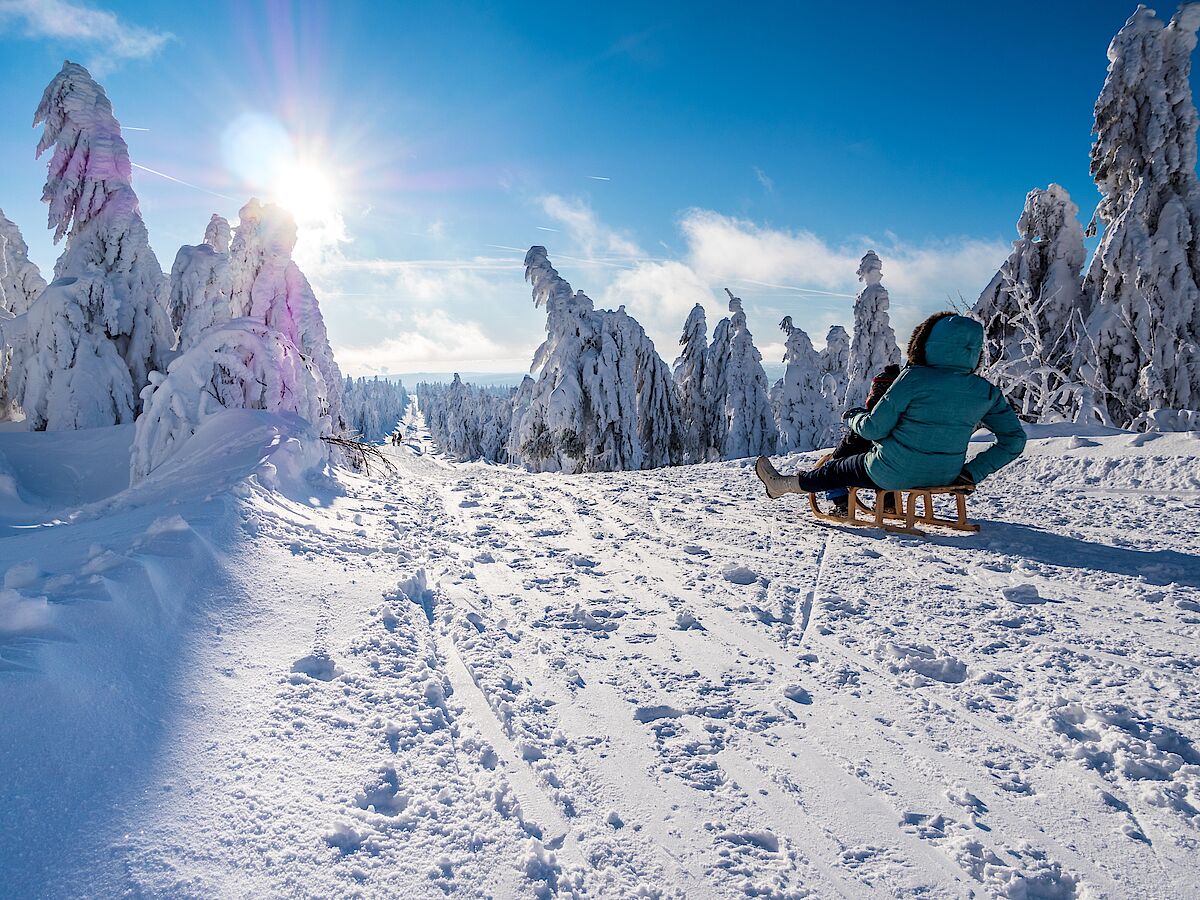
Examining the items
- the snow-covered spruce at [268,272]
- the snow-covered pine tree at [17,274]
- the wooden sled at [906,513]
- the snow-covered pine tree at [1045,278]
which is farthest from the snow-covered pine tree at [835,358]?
the snow-covered pine tree at [17,274]

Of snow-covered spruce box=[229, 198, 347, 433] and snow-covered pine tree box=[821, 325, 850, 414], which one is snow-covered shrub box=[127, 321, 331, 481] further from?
snow-covered pine tree box=[821, 325, 850, 414]

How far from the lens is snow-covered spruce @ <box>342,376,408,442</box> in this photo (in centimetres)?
8631

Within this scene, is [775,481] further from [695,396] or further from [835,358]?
[835,358]

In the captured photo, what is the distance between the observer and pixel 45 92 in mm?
11719

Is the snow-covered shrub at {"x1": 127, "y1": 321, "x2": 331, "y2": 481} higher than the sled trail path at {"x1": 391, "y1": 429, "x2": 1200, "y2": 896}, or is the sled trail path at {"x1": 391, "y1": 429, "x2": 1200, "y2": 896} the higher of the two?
the snow-covered shrub at {"x1": 127, "y1": 321, "x2": 331, "y2": 481}

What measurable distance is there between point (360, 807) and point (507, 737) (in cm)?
54

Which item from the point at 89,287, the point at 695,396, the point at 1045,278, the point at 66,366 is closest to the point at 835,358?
the point at 695,396

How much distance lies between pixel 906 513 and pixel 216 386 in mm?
8628

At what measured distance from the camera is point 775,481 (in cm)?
568

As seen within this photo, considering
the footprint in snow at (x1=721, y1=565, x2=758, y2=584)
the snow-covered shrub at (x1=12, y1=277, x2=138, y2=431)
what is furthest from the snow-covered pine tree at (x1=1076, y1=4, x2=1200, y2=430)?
the snow-covered shrub at (x1=12, y1=277, x2=138, y2=431)

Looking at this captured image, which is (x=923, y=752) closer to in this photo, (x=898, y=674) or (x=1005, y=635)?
(x=898, y=674)

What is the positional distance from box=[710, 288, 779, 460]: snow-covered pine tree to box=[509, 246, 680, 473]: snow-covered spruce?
251 inches

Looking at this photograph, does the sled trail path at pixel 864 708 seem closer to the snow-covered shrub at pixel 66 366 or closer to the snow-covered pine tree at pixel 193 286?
the snow-covered shrub at pixel 66 366

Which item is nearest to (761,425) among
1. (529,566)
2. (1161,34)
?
(1161,34)
